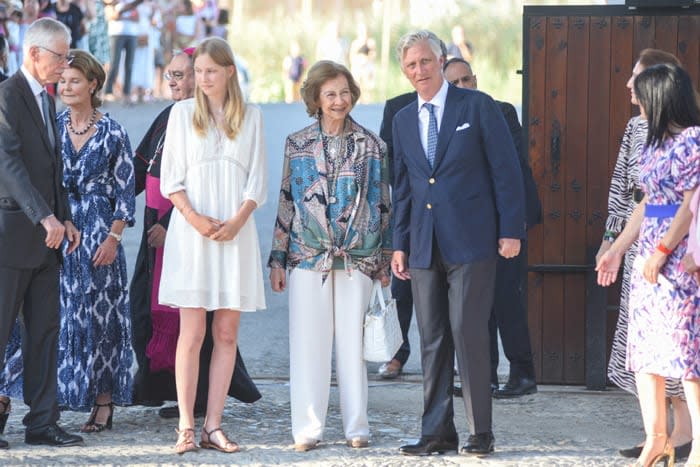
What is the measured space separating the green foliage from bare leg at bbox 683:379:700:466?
16.6 meters

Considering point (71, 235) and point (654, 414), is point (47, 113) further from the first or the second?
point (654, 414)

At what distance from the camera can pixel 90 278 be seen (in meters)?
6.67

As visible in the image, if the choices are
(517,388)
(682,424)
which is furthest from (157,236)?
(682,424)

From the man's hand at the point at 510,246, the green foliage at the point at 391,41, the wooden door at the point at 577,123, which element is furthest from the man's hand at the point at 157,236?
the green foliage at the point at 391,41

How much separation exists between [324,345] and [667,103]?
1.92 meters

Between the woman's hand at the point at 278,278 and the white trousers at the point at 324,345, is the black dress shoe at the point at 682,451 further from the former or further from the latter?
the woman's hand at the point at 278,278

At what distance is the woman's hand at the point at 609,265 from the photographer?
596cm

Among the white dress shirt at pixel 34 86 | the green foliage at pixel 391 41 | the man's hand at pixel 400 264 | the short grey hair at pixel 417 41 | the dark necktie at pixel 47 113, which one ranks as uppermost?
the green foliage at pixel 391 41

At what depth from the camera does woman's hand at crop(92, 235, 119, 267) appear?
6641 millimetres

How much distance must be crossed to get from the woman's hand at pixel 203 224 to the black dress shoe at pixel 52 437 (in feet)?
3.76

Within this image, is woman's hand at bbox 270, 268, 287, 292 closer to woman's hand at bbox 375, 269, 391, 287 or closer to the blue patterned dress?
woman's hand at bbox 375, 269, 391, 287

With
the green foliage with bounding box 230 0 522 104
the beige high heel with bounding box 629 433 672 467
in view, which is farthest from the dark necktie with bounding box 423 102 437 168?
the green foliage with bounding box 230 0 522 104

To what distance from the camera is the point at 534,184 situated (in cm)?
754

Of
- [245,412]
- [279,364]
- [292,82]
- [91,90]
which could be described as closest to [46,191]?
[91,90]
